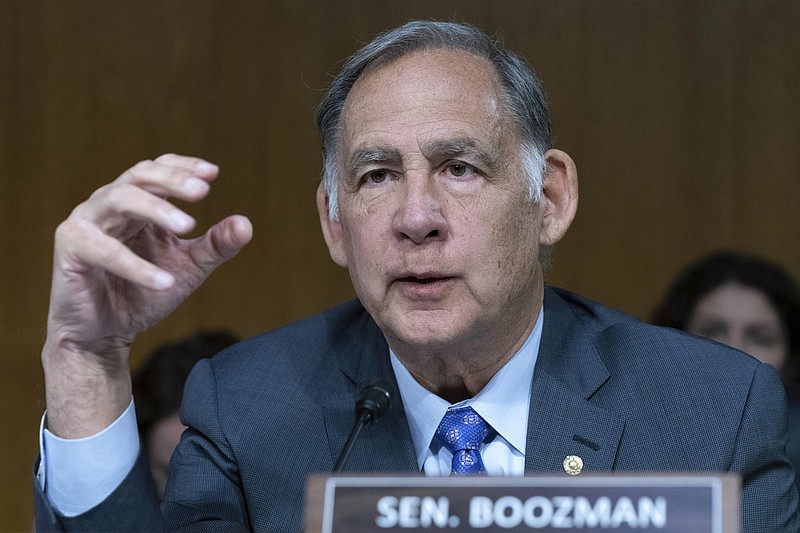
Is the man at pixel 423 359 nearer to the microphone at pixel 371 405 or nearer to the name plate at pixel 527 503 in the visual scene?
the microphone at pixel 371 405

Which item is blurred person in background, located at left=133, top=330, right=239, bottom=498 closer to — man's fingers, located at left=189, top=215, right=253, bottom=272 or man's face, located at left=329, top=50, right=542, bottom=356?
man's face, located at left=329, top=50, right=542, bottom=356

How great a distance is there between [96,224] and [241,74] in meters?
2.66

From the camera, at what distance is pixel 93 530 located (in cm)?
166

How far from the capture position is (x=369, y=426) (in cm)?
203

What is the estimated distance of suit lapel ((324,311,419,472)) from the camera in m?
2.01

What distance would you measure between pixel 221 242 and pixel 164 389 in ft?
7.00

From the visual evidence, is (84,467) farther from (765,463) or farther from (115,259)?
(765,463)

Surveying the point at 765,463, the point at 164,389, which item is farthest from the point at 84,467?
the point at 164,389

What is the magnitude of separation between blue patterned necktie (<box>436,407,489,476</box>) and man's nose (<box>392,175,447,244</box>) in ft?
1.13

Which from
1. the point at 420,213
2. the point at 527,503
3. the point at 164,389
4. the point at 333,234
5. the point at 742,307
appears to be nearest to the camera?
the point at 527,503

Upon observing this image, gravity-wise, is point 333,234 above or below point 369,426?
above

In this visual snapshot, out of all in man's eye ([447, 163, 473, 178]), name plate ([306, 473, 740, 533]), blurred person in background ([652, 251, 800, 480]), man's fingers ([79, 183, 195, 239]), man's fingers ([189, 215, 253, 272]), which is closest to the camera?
name plate ([306, 473, 740, 533])

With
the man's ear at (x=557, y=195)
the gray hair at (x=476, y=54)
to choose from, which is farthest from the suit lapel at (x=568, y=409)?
the gray hair at (x=476, y=54)

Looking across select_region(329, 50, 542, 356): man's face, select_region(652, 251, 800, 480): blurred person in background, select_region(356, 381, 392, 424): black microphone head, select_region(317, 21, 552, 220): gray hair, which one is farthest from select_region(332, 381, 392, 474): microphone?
select_region(652, 251, 800, 480): blurred person in background
